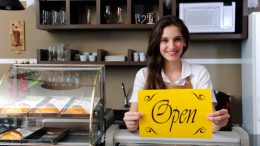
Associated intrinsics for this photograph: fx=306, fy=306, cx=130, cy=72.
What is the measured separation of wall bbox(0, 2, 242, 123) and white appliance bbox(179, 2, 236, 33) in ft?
1.18

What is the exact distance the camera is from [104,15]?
3.00 m

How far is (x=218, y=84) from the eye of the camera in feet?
10.2

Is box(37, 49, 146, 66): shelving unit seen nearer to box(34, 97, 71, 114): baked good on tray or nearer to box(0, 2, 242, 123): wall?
box(0, 2, 242, 123): wall

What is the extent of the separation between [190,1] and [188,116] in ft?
6.17

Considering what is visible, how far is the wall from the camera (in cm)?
307

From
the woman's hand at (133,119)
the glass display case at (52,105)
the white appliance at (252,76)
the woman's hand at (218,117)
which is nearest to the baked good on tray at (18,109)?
the glass display case at (52,105)

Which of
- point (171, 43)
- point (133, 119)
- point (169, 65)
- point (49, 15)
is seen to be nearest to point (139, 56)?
point (49, 15)

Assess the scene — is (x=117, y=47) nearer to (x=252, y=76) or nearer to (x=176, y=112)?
(x=252, y=76)

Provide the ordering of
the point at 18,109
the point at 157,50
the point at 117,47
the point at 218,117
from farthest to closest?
the point at 117,47 < the point at 157,50 < the point at 18,109 < the point at 218,117

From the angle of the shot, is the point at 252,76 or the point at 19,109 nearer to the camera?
the point at 19,109

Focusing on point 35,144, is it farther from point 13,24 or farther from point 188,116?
point 13,24

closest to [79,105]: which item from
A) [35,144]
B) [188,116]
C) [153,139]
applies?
[35,144]

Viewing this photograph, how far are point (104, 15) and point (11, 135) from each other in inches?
72.9

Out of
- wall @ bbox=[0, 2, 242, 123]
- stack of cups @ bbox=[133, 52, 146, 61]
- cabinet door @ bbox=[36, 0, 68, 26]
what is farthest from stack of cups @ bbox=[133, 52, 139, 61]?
cabinet door @ bbox=[36, 0, 68, 26]
